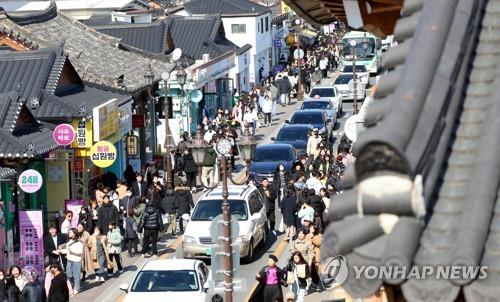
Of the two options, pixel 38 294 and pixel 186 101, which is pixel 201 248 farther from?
pixel 186 101

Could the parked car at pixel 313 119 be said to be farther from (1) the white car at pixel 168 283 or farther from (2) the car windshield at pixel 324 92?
(1) the white car at pixel 168 283

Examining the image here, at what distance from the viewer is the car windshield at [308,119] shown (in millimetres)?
48625

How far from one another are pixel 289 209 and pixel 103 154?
6.74 metres

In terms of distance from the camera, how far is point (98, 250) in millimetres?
26891

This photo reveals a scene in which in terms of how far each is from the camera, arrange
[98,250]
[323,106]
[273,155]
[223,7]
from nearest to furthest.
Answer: [98,250] → [273,155] → [323,106] → [223,7]

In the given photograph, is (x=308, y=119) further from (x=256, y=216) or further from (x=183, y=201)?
(x=256, y=216)

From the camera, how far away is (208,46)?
6234 centimetres

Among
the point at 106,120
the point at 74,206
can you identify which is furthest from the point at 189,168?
the point at 74,206

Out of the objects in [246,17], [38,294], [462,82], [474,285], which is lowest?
[38,294]

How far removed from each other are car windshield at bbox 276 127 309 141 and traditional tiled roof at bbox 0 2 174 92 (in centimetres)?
523

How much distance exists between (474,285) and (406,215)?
0.45 m

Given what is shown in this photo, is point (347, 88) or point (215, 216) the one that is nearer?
point (215, 216)

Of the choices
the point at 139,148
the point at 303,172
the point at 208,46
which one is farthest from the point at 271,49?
the point at 303,172

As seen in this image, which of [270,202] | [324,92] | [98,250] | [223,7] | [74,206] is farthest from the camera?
[223,7]
